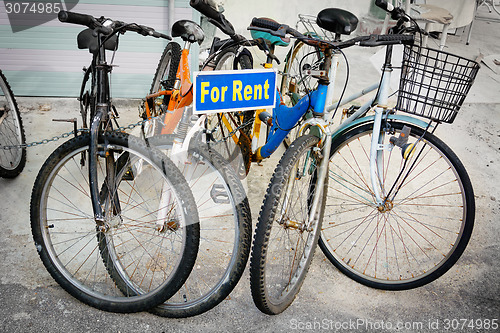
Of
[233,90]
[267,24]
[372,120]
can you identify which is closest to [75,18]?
[233,90]

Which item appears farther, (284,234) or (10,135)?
(10,135)

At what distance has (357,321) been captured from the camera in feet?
8.16

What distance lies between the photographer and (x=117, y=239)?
116 inches

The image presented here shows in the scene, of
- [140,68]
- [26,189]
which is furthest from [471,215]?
[140,68]

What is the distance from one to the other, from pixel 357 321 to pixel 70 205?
211cm

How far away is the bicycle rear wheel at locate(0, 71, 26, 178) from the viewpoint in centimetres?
326

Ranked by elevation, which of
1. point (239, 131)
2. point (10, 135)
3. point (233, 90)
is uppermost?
point (233, 90)

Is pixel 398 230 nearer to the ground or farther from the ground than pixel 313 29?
nearer to the ground

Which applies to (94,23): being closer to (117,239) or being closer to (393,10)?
(117,239)

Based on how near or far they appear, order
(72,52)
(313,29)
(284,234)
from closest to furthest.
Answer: (284,234) → (313,29) → (72,52)

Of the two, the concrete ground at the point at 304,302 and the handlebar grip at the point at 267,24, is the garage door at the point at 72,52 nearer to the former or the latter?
the concrete ground at the point at 304,302

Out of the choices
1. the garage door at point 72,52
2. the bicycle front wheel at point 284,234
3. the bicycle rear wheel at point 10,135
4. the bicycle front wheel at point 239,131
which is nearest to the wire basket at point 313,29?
the bicycle front wheel at point 239,131

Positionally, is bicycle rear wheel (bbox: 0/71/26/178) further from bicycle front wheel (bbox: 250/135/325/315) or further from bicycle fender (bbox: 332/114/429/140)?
bicycle fender (bbox: 332/114/429/140)

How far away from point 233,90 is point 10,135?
7.69ft
